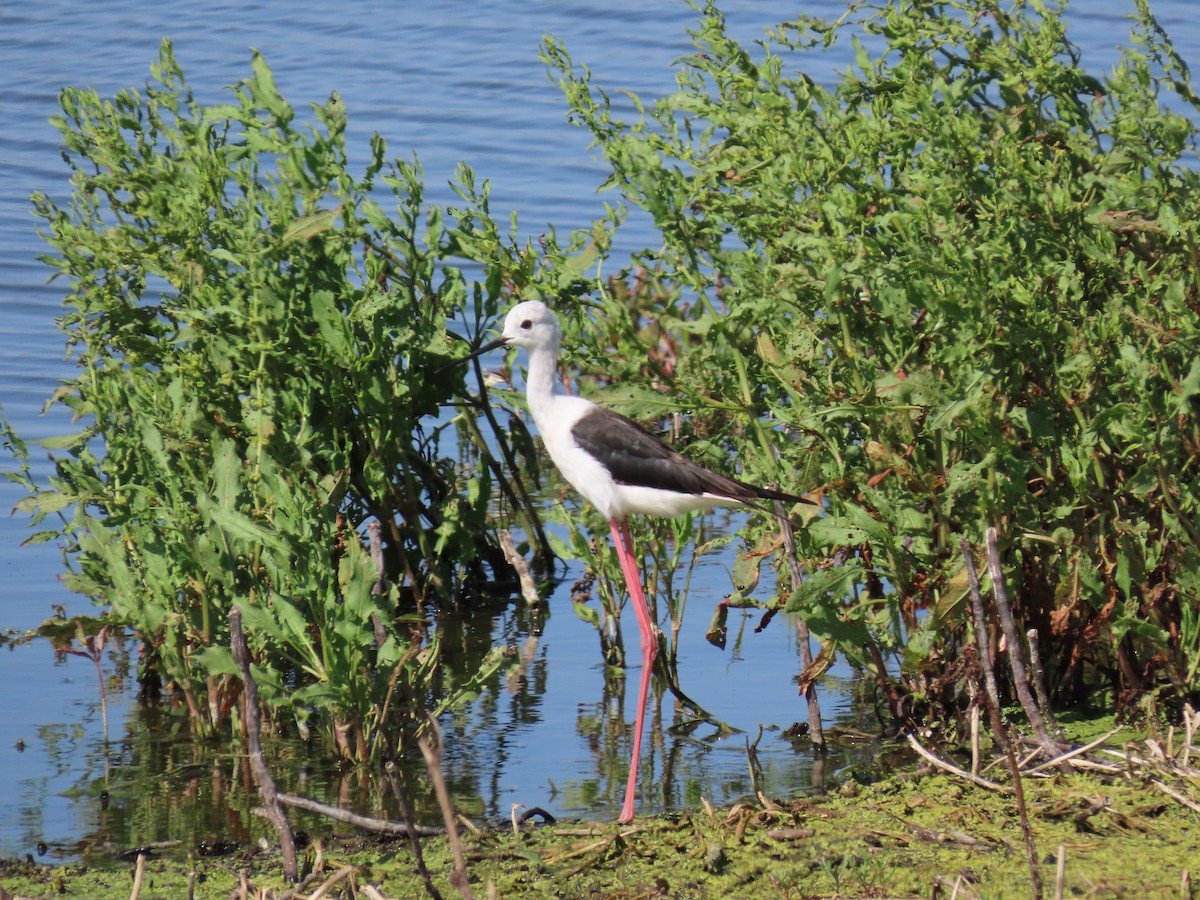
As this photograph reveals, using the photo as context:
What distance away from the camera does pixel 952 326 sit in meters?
4.91

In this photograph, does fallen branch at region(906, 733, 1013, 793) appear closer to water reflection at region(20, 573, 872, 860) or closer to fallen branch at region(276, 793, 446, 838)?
water reflection at region(20, 573, 872, 860)

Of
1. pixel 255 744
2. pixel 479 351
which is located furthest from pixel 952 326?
pixel 255 744

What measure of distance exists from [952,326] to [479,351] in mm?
1965

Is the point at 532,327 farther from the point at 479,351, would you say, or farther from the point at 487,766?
the point at 487,766

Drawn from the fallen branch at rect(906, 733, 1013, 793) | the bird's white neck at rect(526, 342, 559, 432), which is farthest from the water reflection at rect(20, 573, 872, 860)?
the bird's white neck at rect(526, 342, 559, 432)

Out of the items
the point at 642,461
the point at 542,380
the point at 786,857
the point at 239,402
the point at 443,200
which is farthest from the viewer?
the point at 443,200

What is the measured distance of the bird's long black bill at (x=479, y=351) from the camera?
19.2ft

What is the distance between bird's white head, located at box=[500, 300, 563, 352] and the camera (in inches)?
223

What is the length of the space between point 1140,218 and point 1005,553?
111 centimetres

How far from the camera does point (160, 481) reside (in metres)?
5.55

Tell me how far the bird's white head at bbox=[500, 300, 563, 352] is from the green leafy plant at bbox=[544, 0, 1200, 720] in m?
0.26

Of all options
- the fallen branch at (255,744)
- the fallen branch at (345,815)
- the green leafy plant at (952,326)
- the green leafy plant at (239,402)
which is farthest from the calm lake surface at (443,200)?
the fallen branch at (255,744)

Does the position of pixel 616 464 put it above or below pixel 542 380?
below

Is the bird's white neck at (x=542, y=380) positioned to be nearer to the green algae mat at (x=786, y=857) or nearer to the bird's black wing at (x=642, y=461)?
the bird's black wing at (x=642, y=461)
